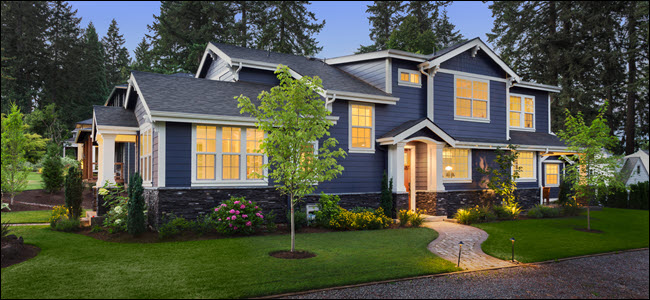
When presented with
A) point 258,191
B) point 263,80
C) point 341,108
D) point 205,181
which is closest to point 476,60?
point 341,108

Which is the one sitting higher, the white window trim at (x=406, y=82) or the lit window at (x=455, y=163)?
the white window trim at (x=406, y=82)

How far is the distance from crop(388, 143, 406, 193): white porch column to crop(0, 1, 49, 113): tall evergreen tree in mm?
39011

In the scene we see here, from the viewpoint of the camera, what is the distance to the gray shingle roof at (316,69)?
15.2 m

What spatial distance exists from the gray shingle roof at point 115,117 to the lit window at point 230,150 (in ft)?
12.9

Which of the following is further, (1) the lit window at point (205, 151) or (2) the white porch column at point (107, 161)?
(2) the white porch column at point (107, 161)

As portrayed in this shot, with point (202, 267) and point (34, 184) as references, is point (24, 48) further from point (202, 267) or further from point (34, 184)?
point (202, 267)

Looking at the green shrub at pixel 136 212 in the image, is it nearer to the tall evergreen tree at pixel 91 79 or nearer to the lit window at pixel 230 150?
the lit window at pixel 230 150

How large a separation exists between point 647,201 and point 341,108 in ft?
33.9

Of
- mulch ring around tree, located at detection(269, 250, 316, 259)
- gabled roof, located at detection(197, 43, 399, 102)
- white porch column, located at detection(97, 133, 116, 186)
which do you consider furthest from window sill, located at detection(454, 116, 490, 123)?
white porch column, located at detection(97, 133, 116, 186)

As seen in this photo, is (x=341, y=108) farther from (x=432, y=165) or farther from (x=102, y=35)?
(x=102, y=35)

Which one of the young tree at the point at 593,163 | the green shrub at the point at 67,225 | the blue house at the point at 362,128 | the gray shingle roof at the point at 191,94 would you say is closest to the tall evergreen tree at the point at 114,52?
the blue house at the point at 362,128

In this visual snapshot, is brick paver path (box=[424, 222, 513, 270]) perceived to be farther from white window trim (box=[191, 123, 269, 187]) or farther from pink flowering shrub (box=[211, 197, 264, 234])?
white window trim (box=[191, 123, 269, 187])

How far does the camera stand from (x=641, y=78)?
971 inches

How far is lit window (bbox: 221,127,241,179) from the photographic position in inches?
482
